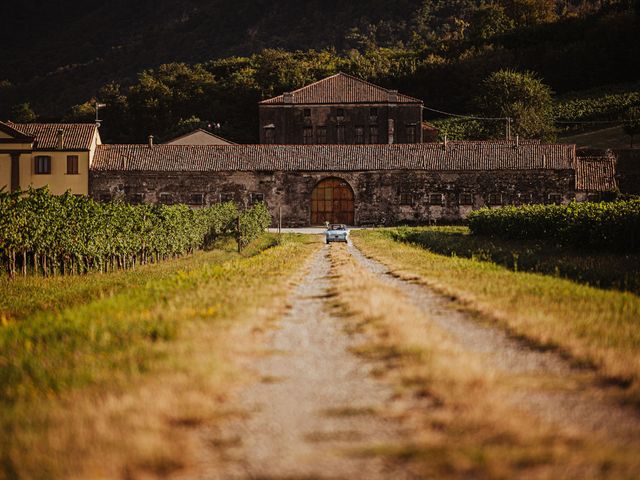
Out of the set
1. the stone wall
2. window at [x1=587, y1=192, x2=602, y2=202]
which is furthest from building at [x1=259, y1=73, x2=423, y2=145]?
window at [x1=587, y1=192, x2=602, y2=202]

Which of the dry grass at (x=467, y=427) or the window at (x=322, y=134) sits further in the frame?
the window at (x=322, y=134)

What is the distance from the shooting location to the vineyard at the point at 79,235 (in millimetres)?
20562

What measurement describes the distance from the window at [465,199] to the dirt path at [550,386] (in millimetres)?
40858

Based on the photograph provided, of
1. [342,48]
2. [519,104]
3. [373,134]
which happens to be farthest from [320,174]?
[342,48]

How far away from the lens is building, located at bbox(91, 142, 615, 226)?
163 ft

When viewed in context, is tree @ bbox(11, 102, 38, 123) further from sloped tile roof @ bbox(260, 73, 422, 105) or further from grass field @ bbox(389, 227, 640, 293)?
grass field @ bbox(389, 227, 640, 293)

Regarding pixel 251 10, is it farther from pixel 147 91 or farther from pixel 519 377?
pixel 519 377

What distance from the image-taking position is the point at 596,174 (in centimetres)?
5169

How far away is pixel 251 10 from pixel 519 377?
17507cm

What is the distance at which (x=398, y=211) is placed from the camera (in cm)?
4975

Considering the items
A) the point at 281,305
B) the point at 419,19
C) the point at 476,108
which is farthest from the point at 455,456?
the point at 419,19

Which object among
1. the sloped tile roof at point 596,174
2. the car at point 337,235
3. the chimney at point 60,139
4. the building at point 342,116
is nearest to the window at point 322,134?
the building at point 342,116

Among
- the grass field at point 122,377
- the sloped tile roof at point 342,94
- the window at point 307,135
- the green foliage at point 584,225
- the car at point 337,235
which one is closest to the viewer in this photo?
the grass field at point 122,377

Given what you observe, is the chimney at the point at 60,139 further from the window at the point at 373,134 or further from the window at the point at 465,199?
the window at the point at 465,199
